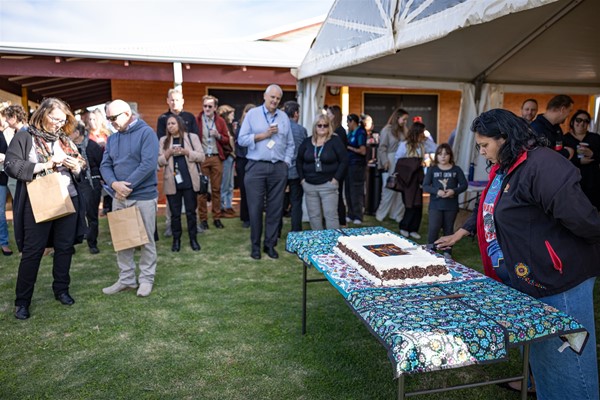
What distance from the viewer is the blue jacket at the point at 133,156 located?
4188 millimetres

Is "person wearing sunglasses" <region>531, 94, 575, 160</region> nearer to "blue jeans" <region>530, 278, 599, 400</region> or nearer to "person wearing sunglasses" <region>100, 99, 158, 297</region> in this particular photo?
"blue jeans" <region>530, 278, 599, 400</region>

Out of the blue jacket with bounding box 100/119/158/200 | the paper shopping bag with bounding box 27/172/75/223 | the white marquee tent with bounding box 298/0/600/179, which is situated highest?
the white marquee tent with bounding box 298/0/600/179

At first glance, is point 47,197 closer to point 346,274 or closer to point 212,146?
point 346,274

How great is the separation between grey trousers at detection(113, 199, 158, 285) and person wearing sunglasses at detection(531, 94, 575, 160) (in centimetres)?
346

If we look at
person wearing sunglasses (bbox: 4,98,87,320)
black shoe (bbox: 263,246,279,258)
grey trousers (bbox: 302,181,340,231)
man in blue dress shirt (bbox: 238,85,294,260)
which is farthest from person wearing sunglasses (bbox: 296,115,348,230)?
person wearing sunglasses (bbox: 4,98,87,320)

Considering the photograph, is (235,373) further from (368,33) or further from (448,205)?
(368,33)

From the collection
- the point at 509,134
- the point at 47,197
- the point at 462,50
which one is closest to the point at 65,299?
the point at 47,197

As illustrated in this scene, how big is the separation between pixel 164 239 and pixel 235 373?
3.94 m

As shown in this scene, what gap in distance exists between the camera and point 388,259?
2521 millimetres

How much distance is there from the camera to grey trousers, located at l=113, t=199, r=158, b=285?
14.2ft

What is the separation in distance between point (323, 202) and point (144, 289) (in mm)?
2237

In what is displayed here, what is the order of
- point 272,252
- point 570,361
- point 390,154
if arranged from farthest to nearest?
point 390,154
point 272,252
point 570,361

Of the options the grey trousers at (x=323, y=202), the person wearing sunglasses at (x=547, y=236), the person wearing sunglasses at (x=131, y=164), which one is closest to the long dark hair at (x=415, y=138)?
the grey trousers at (x=323, y=202)

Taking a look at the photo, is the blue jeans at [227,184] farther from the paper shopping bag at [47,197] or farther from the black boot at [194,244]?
the paper shopping bag at [47,197]
